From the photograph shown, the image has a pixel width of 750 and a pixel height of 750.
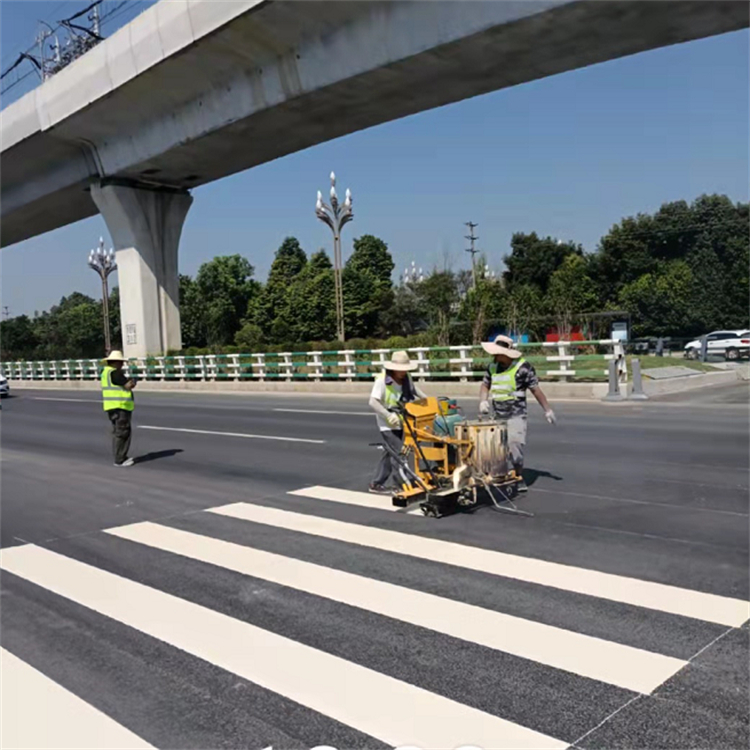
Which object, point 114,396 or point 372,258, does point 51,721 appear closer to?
point 114,396

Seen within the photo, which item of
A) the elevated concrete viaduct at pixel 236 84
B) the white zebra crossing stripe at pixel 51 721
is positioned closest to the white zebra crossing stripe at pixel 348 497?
the white zebra crossing stripe at pixel 51 721

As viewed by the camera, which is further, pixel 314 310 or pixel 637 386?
pixel 314 310

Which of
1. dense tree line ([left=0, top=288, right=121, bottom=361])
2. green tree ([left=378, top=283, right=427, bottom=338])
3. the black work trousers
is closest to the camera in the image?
the black work trousers

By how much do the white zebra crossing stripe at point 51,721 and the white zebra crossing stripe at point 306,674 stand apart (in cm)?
70

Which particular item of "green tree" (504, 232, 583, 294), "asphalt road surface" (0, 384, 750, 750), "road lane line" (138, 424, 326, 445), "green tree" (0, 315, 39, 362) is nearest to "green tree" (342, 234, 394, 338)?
"green tree" (504, 232, 583, 294)

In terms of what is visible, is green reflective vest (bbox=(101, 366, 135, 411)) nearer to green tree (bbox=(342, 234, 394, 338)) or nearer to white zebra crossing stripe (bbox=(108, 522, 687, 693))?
white zebra crossing stripe (bbox=(108, 522, 687, 693))

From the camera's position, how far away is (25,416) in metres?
22.3

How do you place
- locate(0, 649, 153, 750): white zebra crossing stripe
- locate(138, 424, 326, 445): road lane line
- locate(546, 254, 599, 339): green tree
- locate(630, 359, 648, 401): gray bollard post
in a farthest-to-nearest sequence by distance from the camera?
1. locate(546, 254, 599, 339): green tree
2. locate(630, 359, 648, 401): gray bollard post
3. locate(138, 424, 326, 445): road lane line
4. locate(0, 649, 153, 750): white zebra crossing stripe

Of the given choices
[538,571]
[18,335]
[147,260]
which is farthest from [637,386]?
[18,335]

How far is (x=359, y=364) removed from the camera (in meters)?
25.5

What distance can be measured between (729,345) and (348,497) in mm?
32722

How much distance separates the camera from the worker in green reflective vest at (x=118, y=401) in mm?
11391

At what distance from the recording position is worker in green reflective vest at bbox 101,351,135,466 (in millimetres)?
11391

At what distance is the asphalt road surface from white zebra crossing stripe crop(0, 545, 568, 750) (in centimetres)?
1
